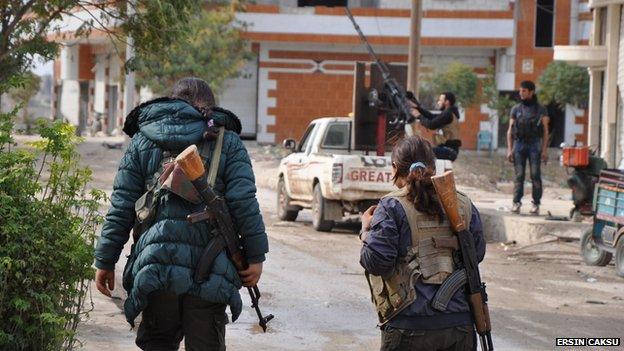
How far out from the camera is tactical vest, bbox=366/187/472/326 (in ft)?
18.5

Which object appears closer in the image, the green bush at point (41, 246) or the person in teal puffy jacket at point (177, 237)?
the person in teal puffy jacket at point (177, 237)

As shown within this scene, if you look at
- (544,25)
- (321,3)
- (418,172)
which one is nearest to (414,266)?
(418,172)

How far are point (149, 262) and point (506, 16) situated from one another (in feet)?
135

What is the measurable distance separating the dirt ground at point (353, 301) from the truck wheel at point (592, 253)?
91mm

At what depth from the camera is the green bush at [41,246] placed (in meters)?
6.72

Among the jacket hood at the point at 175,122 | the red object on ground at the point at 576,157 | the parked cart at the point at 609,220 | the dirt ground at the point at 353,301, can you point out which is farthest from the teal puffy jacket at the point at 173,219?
the red object on ground at the point at 576,157

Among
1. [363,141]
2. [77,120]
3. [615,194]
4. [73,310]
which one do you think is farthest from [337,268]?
[77,120]

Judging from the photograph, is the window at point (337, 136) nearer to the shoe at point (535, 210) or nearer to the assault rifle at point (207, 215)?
the shoe at point (535, 210)

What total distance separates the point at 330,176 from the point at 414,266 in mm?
12504

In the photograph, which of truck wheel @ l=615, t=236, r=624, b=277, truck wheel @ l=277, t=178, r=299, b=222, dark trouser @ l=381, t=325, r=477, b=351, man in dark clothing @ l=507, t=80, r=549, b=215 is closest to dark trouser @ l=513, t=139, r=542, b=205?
man in dark clothing @ l=507, t=80, r=549, b=215

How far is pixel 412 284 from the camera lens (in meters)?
5.63

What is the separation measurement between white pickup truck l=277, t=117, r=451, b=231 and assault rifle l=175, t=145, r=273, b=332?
11367 millimetres

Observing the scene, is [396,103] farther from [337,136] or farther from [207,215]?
[207,215]

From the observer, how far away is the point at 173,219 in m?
5.92
